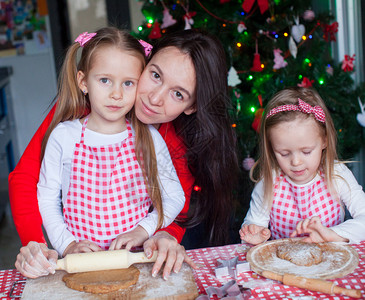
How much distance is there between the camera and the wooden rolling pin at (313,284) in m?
1.01

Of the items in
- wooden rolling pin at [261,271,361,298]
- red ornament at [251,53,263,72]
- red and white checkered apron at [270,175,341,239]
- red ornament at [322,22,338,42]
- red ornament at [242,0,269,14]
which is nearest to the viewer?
wooden rolling pin at [261,271,361,298]

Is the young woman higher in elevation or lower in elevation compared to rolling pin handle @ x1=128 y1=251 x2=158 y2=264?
higher

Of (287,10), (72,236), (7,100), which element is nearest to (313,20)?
(287,10)

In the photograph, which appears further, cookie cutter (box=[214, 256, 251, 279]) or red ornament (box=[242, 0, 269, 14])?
red ornament (box=[242, 0, 269, 14])

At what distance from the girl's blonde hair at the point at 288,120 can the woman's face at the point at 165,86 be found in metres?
0.26

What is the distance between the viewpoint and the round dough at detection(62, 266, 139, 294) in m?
1.06

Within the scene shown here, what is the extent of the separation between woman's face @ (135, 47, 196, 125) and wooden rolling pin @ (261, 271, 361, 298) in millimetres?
607

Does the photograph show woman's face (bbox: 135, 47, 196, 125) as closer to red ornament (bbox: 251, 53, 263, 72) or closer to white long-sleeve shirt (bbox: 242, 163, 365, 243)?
white long-sleeve shirt (bbox: 242, 163, 365, 243)

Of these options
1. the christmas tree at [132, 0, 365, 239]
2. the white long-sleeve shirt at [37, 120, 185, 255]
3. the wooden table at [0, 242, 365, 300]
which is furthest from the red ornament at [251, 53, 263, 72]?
the wooden table at [0, 242, 365, 300]

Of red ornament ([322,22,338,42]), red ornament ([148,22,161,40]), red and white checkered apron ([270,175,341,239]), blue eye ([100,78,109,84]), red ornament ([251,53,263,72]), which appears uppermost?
red ornament ([148,22,161,40])

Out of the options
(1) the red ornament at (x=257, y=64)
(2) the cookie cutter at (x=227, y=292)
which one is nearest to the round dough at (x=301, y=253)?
(2) the cookie cutter at (x=227, y=292)

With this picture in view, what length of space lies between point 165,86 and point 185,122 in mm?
234

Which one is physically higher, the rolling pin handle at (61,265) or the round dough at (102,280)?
the rolling pin handle at (61,265)

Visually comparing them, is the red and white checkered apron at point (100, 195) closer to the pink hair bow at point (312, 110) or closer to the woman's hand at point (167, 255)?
the woman's hand at point (167, 255)
